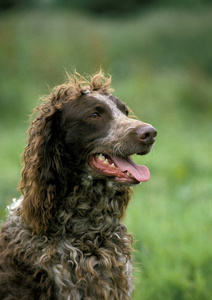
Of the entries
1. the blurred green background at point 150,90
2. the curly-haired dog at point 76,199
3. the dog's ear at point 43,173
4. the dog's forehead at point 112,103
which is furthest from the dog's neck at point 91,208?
the blurred green background at point 150,90

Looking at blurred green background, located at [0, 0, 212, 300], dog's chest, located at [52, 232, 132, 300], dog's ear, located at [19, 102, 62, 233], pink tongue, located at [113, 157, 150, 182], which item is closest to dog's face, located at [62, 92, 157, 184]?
pink tongue, located at [113, 157, 150, 182]

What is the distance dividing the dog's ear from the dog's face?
0.10m

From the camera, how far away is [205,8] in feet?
78.7

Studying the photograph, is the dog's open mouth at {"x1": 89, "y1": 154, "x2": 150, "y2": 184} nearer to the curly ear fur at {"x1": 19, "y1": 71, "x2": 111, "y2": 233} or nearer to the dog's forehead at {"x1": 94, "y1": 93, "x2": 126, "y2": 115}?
the curly ear fur at {"x1": 19, "y1": 71, "x2": 111, "y2": 233}

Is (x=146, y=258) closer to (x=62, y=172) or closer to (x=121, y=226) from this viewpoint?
(x=121, y=226)

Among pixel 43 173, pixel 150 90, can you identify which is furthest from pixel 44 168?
pixel 150 90

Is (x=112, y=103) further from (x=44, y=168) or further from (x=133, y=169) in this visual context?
(x=44, y=168)

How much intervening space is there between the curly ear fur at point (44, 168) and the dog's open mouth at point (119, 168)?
0.24 meters

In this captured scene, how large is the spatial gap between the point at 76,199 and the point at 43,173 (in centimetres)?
30

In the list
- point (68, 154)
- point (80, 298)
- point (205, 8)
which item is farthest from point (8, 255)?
point (205, 8)

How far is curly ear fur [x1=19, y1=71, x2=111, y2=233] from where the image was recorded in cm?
325

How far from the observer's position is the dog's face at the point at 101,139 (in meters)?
3.29

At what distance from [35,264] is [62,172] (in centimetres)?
67

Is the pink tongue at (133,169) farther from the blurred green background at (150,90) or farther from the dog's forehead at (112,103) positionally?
the blurred green background at (150,90)
